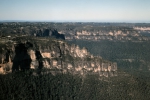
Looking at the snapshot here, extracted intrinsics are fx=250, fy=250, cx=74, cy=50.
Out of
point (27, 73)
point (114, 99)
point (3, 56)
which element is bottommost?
point (114, 99)

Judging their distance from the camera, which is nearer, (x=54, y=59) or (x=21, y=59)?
(x=21, y=59)

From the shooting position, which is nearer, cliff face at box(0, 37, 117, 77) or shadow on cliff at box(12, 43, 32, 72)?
shadow on cliff at box(12, 43, 32, 72)

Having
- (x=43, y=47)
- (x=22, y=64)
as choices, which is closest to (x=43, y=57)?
(x=43, y=47)

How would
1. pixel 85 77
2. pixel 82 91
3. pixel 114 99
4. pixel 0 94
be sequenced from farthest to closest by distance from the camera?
pixel 85 77 → pixel 82 91 → pixel 114 99 → pixel 0 94

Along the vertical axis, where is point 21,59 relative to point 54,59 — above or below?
above

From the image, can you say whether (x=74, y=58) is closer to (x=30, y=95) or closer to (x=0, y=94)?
(x=30, y=95)

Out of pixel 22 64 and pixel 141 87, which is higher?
pixel 22 64

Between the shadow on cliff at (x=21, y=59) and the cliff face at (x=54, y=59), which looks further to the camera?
the cliff face at (x=54, y=59)

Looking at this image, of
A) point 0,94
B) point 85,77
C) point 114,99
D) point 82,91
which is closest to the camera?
point 0,94
